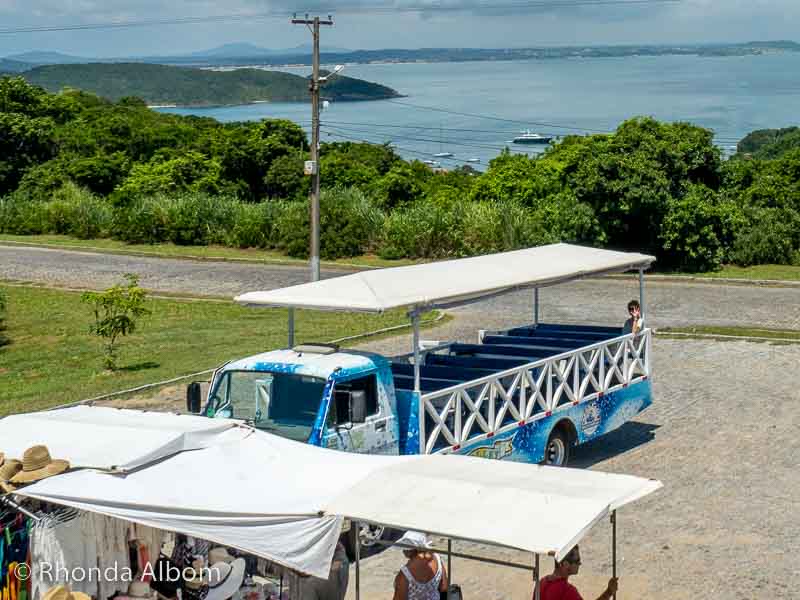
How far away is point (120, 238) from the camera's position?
39750 millimetres

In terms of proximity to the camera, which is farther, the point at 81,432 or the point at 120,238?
the point at 120,238

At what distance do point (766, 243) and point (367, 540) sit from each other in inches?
927

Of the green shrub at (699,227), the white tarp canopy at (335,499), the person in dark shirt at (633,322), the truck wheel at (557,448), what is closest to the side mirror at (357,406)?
the white tarp canopy at (335,499)

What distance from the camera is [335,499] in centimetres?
860

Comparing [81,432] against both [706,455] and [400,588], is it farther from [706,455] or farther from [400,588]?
[706,455]

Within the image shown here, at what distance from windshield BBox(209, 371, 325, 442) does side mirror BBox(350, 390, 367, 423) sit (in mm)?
324

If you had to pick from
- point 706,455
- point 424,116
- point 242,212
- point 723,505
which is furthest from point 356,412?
point 424,116

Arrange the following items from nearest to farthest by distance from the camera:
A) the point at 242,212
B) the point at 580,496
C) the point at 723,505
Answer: the point at 580,496 < the point at 723,505 < the point at 242,212

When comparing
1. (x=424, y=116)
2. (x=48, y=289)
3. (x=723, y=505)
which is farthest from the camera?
(x=424, y=116)

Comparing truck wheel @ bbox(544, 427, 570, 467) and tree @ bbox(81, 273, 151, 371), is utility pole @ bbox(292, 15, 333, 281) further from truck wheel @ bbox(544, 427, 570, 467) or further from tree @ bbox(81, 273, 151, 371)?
truck wheel @ bbox(544, 427, 570, 467)

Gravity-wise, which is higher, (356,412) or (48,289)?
(356,412)

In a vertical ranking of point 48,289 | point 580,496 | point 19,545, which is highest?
point 580,496

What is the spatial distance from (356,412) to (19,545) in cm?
348

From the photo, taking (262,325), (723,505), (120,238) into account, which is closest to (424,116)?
(120,238)
